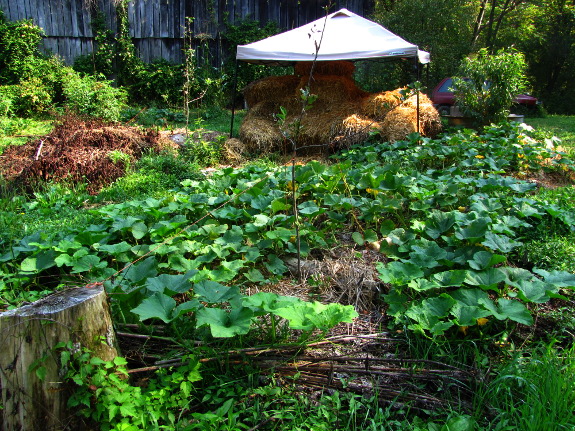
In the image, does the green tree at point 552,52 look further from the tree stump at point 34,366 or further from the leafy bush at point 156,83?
the tree stump at point 34,366

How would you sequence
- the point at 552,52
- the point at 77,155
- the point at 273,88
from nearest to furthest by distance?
the point at 77,155 < the point at 273,88 < the point at 552,52

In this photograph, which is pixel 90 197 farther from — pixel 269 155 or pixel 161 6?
pixel 161 6

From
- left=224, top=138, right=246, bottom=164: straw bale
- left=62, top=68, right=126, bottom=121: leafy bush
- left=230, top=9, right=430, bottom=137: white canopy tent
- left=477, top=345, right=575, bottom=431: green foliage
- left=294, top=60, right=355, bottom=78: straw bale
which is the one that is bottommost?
left=224, top=138, right=246, bottom=164: straw bale

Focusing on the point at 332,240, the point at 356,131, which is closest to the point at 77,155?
the point at 332,240

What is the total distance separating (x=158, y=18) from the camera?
11914mm

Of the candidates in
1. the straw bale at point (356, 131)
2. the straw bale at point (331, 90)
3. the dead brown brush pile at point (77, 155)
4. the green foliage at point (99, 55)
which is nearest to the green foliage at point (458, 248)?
the straw bale at point (356, 131)

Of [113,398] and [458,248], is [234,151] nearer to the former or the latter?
[458,248]

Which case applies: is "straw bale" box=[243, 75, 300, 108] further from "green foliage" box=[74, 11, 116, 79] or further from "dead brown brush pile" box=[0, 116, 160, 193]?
"green foliage" box=[74, 11, 116, 79]

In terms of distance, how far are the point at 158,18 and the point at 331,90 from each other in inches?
257

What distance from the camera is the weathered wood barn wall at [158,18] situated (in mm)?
10945

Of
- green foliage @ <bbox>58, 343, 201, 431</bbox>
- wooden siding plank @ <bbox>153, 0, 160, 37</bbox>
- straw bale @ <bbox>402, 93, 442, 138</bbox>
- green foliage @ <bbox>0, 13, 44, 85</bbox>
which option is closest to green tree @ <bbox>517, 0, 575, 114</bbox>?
straw bale @ <bbox>402, 93, 442, 138</bbox>

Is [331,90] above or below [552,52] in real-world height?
below

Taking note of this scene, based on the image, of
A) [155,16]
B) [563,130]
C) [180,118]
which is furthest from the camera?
[155,16]

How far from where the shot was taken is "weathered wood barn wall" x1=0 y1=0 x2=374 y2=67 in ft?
35.9
